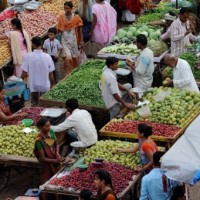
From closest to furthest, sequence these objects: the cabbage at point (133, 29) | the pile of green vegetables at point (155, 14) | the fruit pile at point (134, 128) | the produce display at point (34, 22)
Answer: the fruit pile at point (134, 128)
the cabbage at point (133, 29)
the produce display at point (34, 22)
the pile of green vegetables at point (155, 14)

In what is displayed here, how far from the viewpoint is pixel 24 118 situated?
482 inches

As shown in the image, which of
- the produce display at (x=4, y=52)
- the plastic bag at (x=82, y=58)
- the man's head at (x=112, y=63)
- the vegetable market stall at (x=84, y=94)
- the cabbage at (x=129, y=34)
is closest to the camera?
the man's head at (x=112, y=63)

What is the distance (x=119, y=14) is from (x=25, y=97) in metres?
5.71

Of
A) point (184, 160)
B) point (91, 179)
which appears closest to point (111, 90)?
point (91, 179)

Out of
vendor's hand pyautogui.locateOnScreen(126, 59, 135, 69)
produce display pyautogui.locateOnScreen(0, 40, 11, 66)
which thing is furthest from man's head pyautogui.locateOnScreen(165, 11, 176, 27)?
produce display pyautogui.locateOnScreen(0, 40, 11, 66)

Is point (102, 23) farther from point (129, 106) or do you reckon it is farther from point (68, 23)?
point (129, 106)

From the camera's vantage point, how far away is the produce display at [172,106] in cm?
1182

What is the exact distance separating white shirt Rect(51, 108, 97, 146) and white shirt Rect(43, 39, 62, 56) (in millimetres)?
3938

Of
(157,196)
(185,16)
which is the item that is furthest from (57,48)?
(157,196)

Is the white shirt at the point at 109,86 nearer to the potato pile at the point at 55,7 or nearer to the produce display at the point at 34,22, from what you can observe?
the produce display at the point at 34,22

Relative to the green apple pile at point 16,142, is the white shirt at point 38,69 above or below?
above

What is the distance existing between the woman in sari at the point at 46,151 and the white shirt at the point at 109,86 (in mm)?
1754

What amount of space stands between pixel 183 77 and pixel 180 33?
225cm

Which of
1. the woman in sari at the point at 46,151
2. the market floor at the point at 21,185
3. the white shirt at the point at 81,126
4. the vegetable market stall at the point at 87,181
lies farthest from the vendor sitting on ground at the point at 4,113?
the vegetable market stall at the point at 87,181
